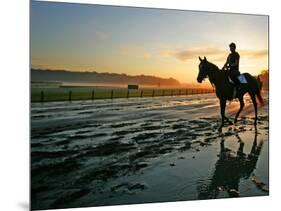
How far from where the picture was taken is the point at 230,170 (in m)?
4.18

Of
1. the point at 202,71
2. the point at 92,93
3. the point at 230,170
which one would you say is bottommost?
the point at 230,170

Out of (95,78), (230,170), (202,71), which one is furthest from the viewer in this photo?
(202,71)

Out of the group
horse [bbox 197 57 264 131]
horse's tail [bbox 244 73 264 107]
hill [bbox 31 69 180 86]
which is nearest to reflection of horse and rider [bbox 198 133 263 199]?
horse [bbox 197 57 264 131]

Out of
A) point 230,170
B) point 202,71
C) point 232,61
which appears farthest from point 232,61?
point 230,170

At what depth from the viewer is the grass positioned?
3713mm

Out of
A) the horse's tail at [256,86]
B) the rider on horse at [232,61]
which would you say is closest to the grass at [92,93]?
the rider on horse at [232,61]

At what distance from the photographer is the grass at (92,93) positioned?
146 inches

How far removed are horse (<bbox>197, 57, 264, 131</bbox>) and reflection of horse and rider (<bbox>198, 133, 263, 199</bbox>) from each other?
282mm

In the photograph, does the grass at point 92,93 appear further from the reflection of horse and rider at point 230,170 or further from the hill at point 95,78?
the reflection of horse and rider at point 230,170

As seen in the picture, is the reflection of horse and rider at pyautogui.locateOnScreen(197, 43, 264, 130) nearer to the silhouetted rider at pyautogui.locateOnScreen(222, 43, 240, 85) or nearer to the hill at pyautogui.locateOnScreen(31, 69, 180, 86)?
the silhouetted rider at pyautogui.locateOnScreen(222, 43, 240, 85)

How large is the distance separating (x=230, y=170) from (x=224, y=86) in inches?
36.2

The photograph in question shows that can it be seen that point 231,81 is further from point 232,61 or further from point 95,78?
point 95,78

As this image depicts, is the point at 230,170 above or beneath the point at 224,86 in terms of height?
beneath

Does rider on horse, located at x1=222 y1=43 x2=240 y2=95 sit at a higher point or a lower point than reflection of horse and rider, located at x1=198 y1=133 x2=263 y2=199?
higher
